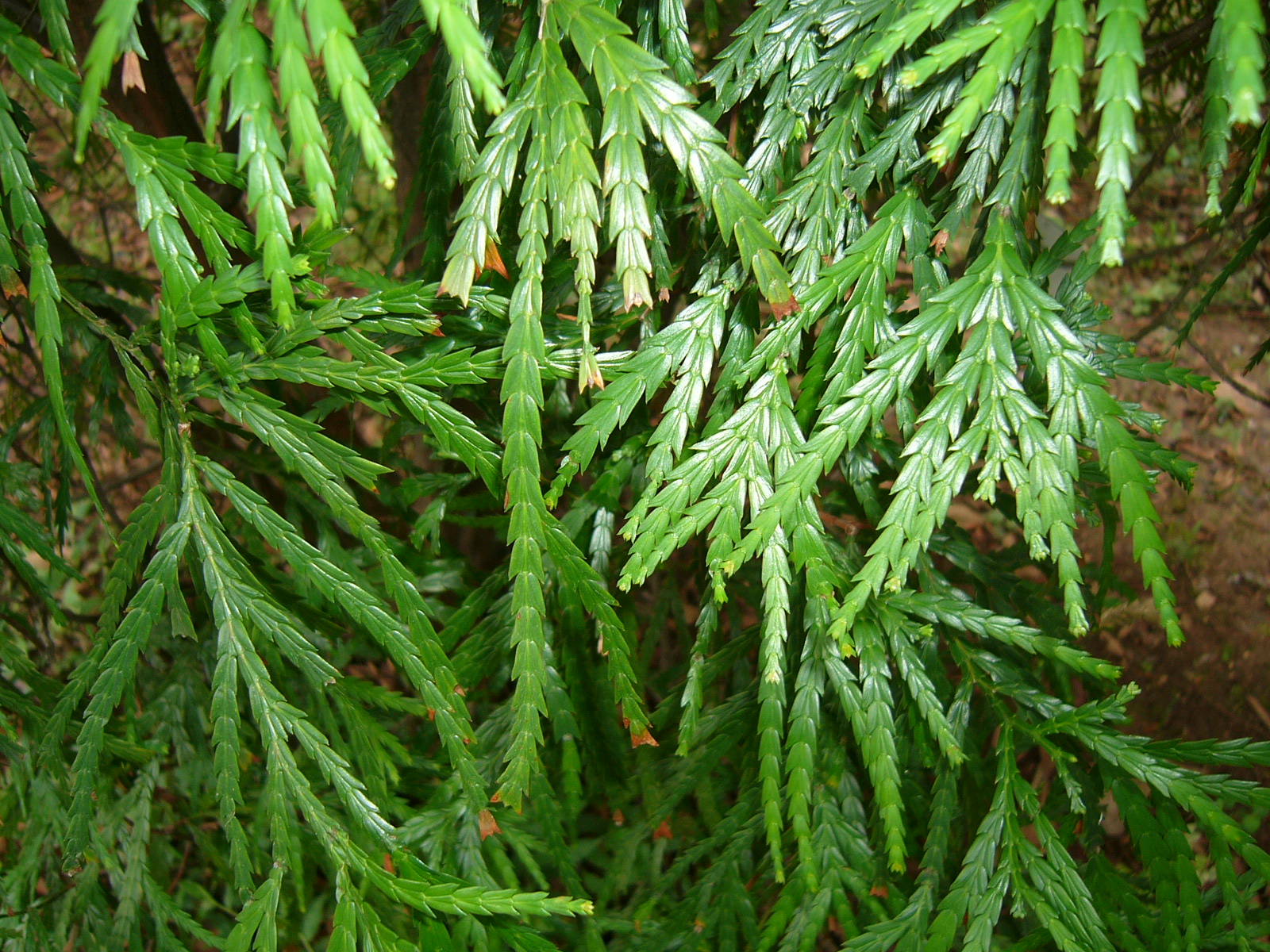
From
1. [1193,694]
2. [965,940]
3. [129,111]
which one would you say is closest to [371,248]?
[129,111]

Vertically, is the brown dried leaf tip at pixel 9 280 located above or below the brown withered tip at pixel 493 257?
below

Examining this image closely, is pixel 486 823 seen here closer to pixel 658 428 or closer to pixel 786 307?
pixel 658 428

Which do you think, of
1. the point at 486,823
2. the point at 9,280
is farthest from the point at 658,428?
the point at 9,280

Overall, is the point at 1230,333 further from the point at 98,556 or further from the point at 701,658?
the point at 98,556

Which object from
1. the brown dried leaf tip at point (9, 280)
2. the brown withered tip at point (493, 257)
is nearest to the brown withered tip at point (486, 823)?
the brown withered tip at point (493, 257)

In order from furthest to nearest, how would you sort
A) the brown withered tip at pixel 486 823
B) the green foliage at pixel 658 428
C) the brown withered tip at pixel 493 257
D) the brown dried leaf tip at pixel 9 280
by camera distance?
the brown withered tip at pixel 486 823
the brown dried leaf tip at pixel 9 280
the brown withered tip at pixel 493 257
the green foliage at pixel 658 428

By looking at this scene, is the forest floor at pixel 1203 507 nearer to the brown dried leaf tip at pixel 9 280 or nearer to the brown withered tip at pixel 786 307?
the brown withered tip at pixel 786 307
